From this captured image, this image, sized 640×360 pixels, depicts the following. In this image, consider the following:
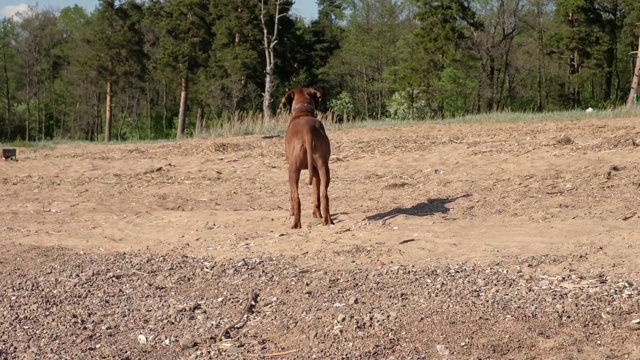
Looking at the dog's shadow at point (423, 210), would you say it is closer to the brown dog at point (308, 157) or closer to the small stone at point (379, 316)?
the brown dog at point (308, 157)

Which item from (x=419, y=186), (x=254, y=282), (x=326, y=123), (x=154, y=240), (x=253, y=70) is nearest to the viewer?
(x=254, y=282)

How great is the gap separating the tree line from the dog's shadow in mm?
25126

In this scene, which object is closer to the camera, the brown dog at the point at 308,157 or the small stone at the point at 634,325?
the small stone at the point at 634,325

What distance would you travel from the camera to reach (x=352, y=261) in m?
6.77

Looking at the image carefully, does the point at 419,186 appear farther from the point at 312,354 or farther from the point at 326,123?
the point at 326,123

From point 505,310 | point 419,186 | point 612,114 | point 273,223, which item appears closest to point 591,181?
point 419,186

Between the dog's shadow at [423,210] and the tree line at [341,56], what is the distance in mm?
25126

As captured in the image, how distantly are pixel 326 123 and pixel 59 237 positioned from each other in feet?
43.3

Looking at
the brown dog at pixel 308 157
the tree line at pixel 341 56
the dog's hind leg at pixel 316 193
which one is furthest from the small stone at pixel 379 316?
the tree line at pixel 341 56

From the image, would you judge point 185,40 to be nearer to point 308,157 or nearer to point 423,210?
point 423,210

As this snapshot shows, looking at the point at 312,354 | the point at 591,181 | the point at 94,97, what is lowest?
the point at 312,354

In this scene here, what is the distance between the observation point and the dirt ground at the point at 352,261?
4.85m

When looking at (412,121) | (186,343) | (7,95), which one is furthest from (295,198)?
(7,95)

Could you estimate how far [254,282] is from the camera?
627 centimetres
